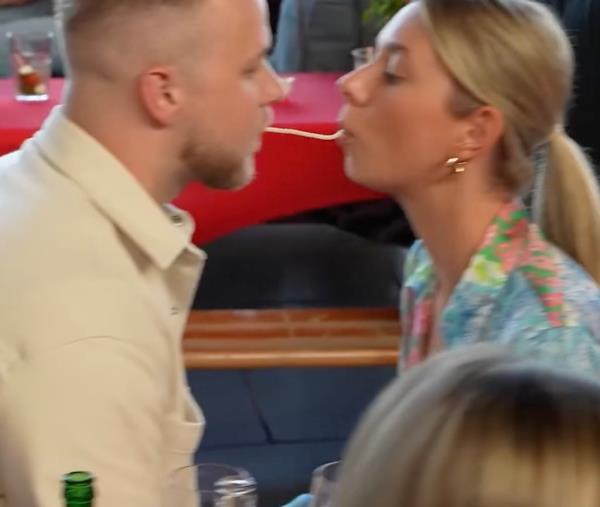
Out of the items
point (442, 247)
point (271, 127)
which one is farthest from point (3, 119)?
point (442, 247)

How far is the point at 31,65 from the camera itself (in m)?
2.78

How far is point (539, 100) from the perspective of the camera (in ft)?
5.36

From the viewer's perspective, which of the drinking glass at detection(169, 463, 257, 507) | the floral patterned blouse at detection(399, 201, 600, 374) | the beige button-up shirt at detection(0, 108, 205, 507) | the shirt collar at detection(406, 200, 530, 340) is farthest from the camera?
the shirt collar at detection(406, 200, 530, 340)

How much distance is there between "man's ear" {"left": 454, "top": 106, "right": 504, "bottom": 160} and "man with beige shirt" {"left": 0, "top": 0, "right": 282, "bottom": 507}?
27 cm

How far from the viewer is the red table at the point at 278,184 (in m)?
2.52

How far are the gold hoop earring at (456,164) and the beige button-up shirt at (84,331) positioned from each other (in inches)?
18.7

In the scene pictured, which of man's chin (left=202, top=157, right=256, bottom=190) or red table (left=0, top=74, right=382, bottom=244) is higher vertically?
man's chin (left=202, top=157, right=256, bottom=190)

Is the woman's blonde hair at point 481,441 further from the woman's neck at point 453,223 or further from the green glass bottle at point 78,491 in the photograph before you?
the woman's neck at point 453,223

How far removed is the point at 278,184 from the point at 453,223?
93 cm

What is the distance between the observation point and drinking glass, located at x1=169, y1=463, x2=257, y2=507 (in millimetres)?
1235

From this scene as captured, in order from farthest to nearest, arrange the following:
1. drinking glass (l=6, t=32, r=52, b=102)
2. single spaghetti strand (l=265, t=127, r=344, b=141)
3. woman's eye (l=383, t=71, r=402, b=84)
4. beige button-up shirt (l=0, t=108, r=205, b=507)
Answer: drinking glass (l=6, t=32, r=52, b=102)
single spaghetti strand (l=265, t=127, r=344, b=141)
woman's eye (l=383, t=71, r=402, b=84)
beige button-up shirt (l=0, t=108, r=205, b=507)

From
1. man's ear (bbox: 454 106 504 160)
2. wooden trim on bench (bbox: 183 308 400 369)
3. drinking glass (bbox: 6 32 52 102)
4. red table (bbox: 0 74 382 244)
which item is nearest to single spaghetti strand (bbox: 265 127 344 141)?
red table (bbox: 0 74 382 244)

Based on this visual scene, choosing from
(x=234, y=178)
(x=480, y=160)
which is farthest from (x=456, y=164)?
(x=234, y=178)

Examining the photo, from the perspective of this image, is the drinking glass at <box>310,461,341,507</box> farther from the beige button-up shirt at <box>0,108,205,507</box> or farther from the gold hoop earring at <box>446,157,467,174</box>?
the gold hoop earring at <box>446,157,467,174</box>
